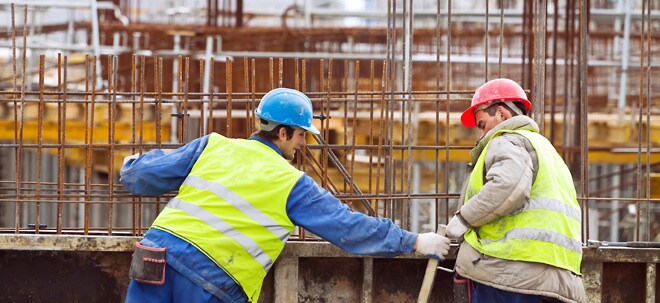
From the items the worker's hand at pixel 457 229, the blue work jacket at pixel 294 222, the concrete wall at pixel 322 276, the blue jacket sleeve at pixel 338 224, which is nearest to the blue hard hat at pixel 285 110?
the blue work jacket at pixel 294 222

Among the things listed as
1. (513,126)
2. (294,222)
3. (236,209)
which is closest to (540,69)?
(513,126)

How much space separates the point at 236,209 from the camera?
551 cm

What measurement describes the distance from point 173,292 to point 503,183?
1752 mm

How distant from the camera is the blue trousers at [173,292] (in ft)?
18.1

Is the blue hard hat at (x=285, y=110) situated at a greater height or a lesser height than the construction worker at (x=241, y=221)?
greater

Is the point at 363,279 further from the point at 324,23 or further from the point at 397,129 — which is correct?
the point at 324,23

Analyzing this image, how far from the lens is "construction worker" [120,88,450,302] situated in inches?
217

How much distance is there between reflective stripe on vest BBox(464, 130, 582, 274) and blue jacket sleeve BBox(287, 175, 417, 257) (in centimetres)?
48

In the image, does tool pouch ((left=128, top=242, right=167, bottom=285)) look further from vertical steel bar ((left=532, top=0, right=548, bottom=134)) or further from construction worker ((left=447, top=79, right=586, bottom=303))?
vertical steel bar ((left=532, top=0, right=548, bottom=134))

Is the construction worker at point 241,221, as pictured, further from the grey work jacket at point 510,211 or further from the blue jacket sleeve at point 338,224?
the grey work jacket at point 510,211

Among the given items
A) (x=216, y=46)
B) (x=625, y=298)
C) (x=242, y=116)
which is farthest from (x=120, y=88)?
(x=625, y=298)

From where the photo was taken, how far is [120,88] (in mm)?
17359

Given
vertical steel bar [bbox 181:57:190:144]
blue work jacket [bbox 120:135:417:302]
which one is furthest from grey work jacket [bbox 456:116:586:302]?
vertical steel bar [bbox 181:57:190:144]

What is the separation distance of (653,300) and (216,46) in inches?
469
